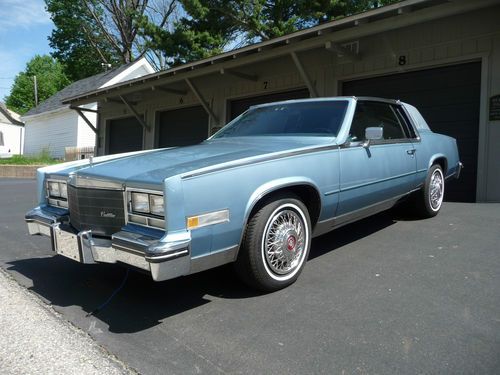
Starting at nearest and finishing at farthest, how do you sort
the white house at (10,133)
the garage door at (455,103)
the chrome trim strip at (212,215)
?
1. the chrome trim strip at (212,215)
2. the garage door at (455,103)
3. the white house at (10,133)

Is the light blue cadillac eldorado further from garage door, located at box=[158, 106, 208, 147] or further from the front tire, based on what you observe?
garage door, located at box=[158, 106, 208, 147]

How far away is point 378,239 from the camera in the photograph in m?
4.62

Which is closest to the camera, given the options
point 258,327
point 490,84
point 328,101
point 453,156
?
point 258,327

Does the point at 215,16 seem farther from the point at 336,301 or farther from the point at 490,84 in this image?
the point at 336,301

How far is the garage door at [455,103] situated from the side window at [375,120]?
359 centimetres

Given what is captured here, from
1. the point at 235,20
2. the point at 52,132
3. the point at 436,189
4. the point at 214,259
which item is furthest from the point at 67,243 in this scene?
the point at 52,132

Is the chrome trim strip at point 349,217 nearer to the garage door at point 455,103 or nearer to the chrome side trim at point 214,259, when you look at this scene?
the chrome side trim at point 214,259

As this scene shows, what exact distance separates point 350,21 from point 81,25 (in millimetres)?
35890

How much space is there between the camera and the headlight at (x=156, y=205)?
2.81 meters

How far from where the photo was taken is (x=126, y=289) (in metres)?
3.65

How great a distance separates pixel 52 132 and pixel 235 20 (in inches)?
652

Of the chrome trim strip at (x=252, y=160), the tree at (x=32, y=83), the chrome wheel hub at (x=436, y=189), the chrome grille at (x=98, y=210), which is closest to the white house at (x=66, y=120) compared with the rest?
the chrome wheel hub at (x=436, y=189)

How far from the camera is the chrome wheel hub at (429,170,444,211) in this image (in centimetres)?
541

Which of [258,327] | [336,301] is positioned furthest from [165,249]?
[336,301]
